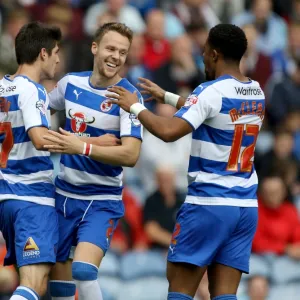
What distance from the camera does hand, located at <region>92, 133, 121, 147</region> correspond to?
8227mm

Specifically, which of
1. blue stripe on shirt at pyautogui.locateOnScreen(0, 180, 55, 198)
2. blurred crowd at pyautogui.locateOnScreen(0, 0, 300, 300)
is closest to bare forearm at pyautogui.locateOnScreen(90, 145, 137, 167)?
blue stripe on shirt at pyautogui.locateOnScreen(0, 180, 55, 198)

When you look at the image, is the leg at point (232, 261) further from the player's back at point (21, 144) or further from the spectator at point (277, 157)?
the spectator at point (277, 157)

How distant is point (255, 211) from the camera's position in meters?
8.36

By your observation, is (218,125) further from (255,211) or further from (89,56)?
(89,56)

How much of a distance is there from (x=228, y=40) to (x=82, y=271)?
7.19ft

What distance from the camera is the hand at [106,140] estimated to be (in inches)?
324

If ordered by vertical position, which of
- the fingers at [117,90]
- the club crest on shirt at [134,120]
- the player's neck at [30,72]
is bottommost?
the club crest on shirt at [134,120]

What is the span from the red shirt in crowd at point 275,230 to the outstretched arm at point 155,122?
198 inches

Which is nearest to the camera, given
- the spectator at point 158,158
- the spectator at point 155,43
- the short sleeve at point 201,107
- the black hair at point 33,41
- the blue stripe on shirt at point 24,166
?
the short sleeve at point 201,107

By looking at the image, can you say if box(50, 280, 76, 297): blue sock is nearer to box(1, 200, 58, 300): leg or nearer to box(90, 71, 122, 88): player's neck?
box(1, 200, 58, 300): leg

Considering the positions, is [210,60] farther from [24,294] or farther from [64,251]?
[24,294]

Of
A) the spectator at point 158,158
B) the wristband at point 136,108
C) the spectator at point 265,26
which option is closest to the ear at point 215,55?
the wristband at point 136,108

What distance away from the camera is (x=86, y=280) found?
8109 mm

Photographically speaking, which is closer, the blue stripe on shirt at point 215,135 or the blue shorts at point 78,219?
the blue stripe on shirt at point 215,135
